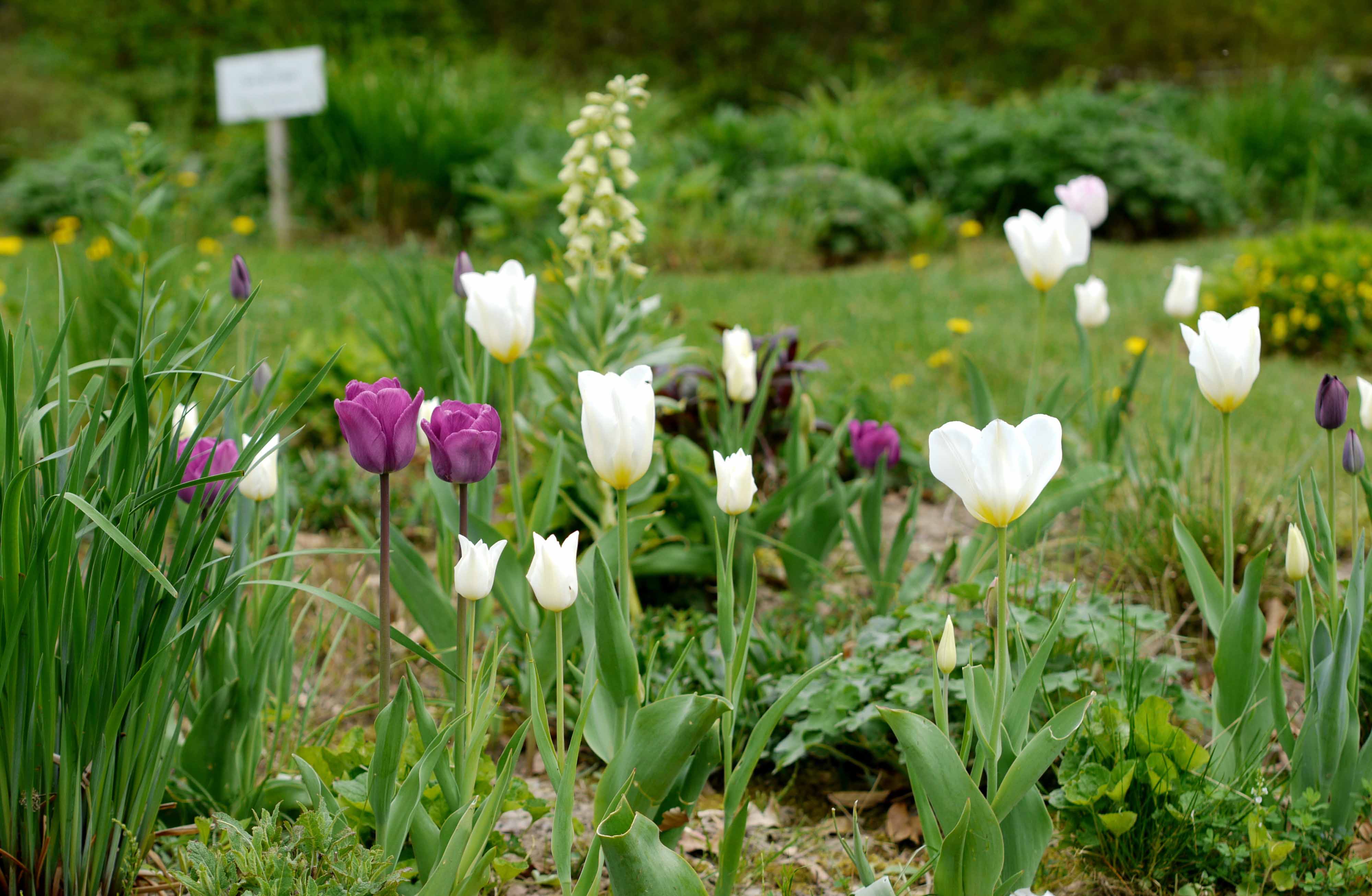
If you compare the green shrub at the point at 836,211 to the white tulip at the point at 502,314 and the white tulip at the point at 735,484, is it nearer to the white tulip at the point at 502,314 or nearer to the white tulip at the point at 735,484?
the white tulip at the point at 502,314

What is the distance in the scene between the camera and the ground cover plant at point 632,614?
114cm

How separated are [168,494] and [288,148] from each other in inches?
243

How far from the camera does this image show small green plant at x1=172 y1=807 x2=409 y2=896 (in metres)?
1.10

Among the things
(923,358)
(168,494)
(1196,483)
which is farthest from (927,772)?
(923,358)

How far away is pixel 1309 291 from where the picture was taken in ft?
14.2

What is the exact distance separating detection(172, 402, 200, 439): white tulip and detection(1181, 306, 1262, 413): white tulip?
115cm

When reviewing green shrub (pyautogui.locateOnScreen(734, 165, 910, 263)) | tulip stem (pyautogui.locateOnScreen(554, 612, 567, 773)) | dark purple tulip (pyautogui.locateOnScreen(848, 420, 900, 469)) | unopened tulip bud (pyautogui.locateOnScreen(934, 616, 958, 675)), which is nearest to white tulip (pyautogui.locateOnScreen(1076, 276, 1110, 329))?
dark purple tulip (pyautogui.locateOnScreen(848, 420, 900, 469))

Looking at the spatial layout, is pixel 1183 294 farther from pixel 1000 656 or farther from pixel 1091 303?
pixel 1000 656

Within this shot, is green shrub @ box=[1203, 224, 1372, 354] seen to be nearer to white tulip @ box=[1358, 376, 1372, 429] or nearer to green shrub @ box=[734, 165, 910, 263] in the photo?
green shrub @ box=[734, 165, 910, 263]

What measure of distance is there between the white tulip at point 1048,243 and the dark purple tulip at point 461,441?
3.96 feet

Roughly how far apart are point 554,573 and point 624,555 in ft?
0.51

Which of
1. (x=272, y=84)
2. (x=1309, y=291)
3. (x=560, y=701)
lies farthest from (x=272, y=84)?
(x=560, y=701)

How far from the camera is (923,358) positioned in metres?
4.03

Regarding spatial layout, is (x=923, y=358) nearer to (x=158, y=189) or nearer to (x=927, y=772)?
(x=158, y=189)
